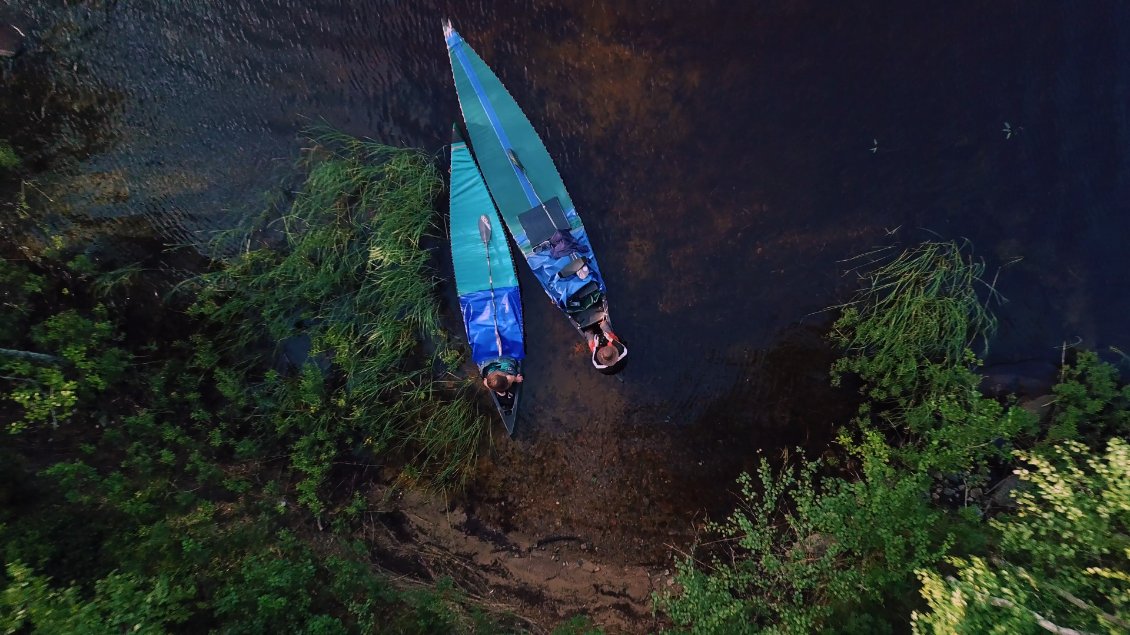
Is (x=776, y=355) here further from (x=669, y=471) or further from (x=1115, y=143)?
(x=1115, y=143)

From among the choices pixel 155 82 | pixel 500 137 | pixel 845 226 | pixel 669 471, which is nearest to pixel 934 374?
pixel 845 226

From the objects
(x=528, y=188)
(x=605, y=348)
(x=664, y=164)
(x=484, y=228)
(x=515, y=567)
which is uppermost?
(x=664, y=164)

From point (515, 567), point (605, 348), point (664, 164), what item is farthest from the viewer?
point (515, 567)

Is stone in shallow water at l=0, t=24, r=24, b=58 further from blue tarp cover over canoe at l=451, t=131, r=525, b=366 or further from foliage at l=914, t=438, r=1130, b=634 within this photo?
foliage at l=914, t=438, r=1130, b=634

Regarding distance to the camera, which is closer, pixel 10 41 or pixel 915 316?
pixel 915 316

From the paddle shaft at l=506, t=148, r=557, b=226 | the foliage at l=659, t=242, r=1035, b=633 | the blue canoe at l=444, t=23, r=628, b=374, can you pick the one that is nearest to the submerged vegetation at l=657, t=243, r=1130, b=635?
the foliage at l=659, t=242, r=1035, b=633

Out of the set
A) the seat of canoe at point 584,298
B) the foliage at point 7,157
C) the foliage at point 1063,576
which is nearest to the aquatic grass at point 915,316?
the foliage at point 1063,576

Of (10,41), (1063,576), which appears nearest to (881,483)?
(1063,576)

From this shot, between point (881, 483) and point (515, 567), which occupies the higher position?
point (881, 483)

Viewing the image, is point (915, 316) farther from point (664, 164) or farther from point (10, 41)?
point (10, 41)
